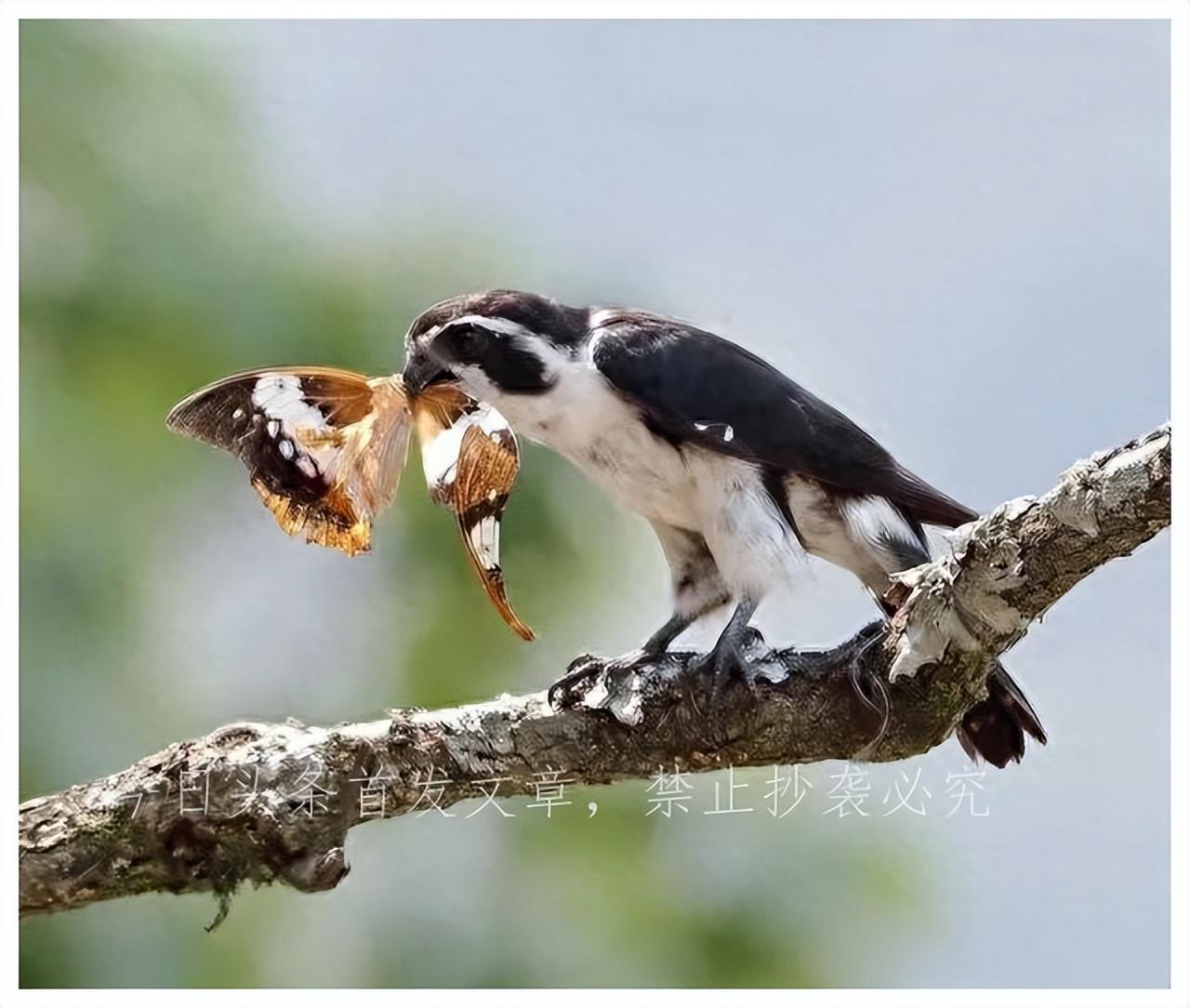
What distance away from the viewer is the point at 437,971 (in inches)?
68.7

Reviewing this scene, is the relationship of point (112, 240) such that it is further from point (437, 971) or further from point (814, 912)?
point (814, 912)

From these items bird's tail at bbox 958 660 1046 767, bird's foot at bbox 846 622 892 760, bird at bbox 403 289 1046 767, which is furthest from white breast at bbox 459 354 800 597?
bird's tail at bbox 958 660 1046 767

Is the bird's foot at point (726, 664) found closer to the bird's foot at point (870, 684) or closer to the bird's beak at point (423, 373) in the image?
the bird's foot at point (870, 684)

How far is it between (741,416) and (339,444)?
0.41 m

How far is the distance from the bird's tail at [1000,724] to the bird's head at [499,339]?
48cm

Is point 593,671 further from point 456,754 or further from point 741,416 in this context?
point 741,416

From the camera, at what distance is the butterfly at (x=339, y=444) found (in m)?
1.49

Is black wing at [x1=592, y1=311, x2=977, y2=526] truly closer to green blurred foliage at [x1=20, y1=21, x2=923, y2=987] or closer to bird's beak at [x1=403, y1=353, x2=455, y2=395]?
bird's beak at [x1=403, y1=353, x2=455, y2=395]

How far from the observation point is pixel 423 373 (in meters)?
1.41


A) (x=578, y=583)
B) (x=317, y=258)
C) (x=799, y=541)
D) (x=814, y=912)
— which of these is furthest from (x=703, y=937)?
(x=317, y=258)

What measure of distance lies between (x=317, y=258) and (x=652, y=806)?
31.8 inches

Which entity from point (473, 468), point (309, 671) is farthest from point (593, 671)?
point (309, 671)

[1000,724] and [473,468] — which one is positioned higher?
[473,468]

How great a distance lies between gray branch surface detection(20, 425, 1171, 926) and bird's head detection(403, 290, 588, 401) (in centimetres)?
28
